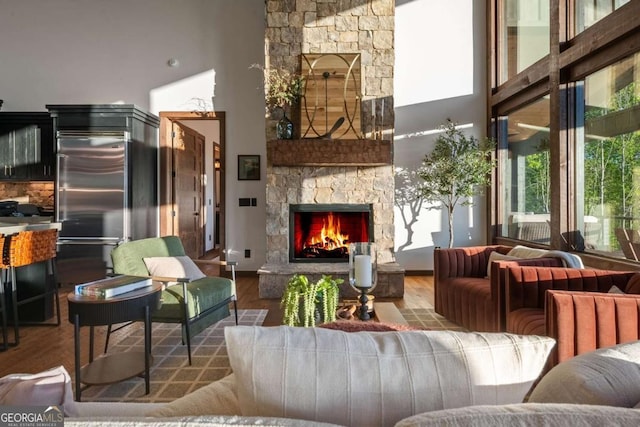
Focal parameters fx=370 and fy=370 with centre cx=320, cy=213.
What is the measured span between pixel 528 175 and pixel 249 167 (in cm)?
375

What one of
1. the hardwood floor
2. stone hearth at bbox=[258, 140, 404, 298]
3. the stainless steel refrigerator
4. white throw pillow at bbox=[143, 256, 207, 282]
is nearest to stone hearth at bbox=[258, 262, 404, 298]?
the hardwood floor

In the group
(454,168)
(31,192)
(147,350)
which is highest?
(454,168)

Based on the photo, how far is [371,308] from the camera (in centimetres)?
235

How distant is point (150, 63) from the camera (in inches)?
215

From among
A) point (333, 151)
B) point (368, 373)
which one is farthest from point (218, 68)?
point (368, 373)

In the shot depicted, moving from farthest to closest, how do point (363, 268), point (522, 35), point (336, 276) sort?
1. point (522, 35)
2. point (336, 276)
3. point (363, 268)

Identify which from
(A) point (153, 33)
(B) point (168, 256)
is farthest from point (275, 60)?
(B) point (168, 256)

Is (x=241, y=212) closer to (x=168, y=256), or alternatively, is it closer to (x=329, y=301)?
(x=168, y=256)

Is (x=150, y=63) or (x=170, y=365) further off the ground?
(x=150, y=63)

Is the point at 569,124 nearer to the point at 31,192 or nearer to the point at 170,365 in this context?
the point at 170,365

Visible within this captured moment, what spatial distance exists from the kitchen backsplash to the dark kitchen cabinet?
29 centimetres

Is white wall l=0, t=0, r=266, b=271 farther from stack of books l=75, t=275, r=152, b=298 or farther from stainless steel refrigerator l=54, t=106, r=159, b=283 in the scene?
stack of books l=75, t=275, r=152, b=298

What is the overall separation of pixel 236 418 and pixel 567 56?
14.4 feet

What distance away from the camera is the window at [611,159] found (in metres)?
3.03
